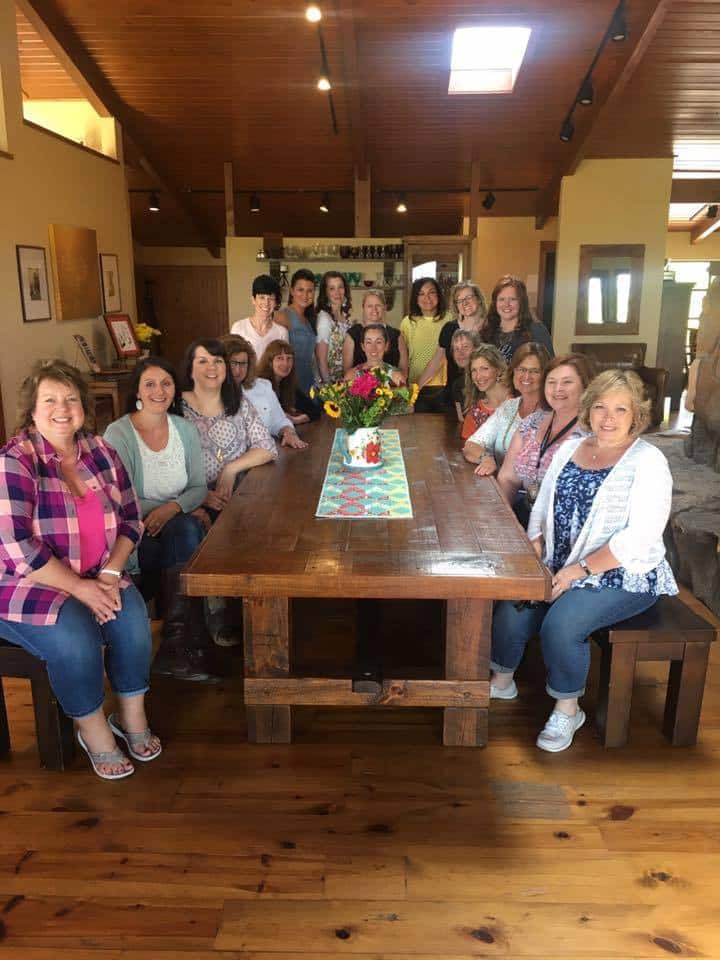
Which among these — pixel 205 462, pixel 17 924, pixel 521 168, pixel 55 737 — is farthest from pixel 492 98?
pixel 17 924

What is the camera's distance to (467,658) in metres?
2.37

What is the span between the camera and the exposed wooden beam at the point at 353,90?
5.93m

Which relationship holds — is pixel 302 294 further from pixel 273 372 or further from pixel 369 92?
pixel 369 92

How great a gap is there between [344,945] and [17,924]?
731 mm

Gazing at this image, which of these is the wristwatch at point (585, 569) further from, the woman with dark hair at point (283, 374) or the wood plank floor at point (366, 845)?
the woman with dark hair at point (283, 374)

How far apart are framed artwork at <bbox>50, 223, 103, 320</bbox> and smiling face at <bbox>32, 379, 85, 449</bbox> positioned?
14.6 ft

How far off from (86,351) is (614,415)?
5.37 m

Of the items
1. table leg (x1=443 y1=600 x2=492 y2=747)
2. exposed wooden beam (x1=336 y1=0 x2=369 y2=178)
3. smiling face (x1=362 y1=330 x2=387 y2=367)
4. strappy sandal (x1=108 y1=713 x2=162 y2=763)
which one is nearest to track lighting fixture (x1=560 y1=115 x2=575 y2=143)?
exposed wooden beam (x1=336 y1=0 x2=369 y2=178)

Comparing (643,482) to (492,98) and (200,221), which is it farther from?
(200,221)

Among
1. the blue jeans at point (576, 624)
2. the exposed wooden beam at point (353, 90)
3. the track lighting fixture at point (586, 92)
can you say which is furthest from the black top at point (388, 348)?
the track lighting fixture at point (586, 92)

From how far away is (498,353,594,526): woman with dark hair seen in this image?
2.86 metres

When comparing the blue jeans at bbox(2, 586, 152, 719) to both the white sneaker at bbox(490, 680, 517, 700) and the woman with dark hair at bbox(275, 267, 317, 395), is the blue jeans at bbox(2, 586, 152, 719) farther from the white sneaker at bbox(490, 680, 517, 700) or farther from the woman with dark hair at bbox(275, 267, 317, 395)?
the woman with dark hair at bbox(275, 267, 317, 395)

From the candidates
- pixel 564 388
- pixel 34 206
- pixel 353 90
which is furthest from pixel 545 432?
pixel 353 90

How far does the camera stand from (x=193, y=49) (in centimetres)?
652
